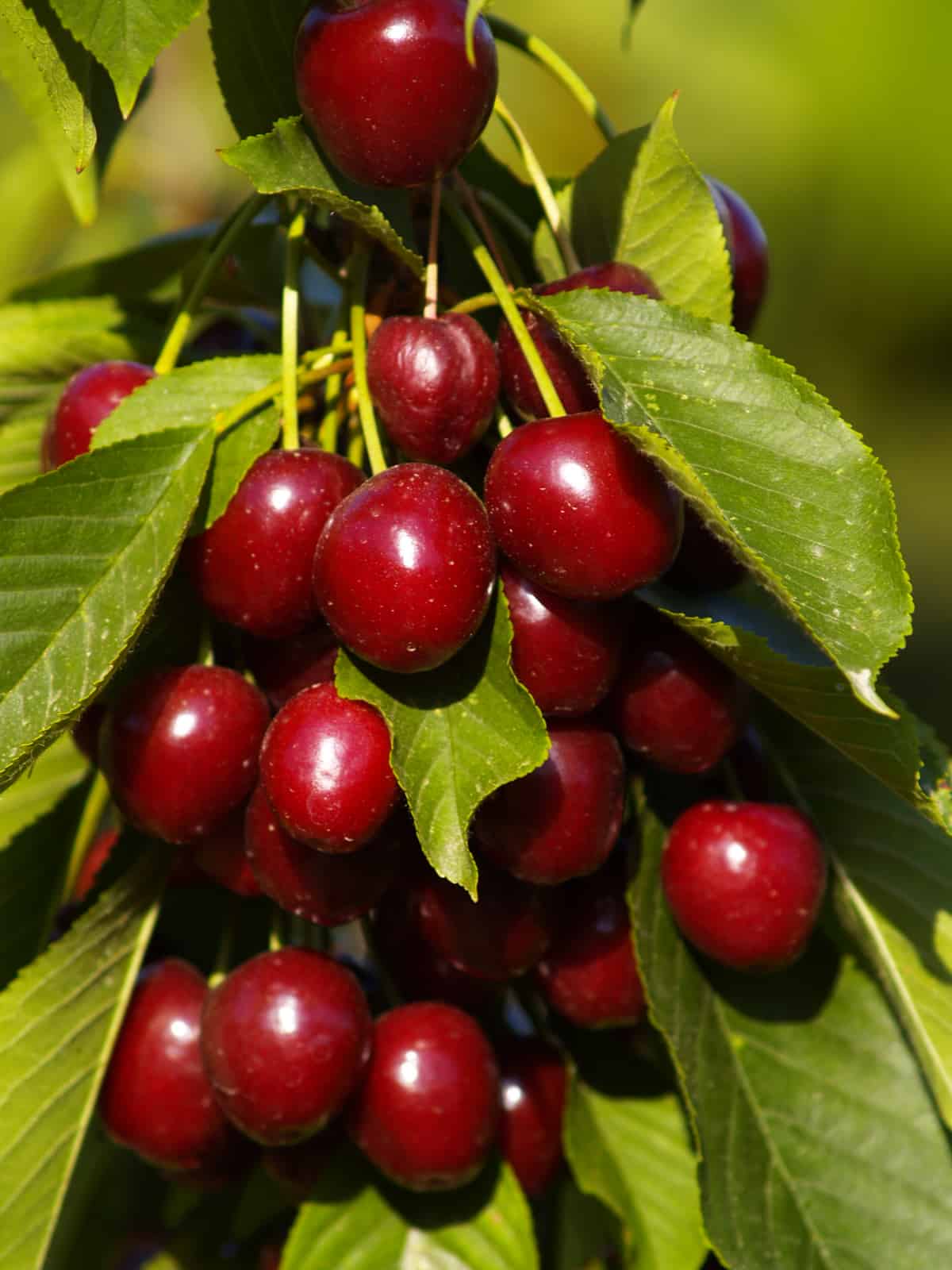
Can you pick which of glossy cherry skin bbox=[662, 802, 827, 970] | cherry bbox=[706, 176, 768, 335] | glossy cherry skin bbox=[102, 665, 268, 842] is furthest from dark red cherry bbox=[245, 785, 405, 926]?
cherry bbox=[706, 176, 768, 335]

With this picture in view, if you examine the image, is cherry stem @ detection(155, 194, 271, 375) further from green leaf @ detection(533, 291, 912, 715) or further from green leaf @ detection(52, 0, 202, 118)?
green leaf @ detection(533, 291, 912, 715)

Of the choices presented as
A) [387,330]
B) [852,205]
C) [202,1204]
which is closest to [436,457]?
[387,330]

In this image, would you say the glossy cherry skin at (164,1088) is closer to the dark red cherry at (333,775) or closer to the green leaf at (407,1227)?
the green leaf at (407,1227)

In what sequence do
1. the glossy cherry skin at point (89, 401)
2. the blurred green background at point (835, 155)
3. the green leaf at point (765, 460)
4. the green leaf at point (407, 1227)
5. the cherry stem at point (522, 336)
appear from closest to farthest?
the green leaf at point (765, 460) < the cherry stem at point (522, 336) < the glossy cherry skin at point (89, 401) < the green leaf at point (407, 1227) < the blurred green background at point (835, 155)

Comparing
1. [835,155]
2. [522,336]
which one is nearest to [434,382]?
[522,336]

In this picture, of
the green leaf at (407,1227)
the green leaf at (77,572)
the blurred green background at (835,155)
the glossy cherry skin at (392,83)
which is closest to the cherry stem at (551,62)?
the glossy cherry skin at (392,83)

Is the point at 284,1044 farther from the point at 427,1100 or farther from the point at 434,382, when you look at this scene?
the point at 434,382

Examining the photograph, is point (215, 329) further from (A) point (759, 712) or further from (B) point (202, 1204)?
(B) point (202, 1204)
